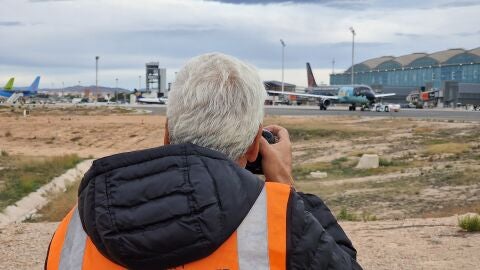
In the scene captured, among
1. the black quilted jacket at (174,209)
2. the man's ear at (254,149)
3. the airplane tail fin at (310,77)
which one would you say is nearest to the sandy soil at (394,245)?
the man's ear at (254,149)

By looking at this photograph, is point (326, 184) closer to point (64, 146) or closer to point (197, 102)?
point (197, 102)

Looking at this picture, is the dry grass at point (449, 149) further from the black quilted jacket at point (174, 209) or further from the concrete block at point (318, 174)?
the black quilted jacket at point (174, 209)

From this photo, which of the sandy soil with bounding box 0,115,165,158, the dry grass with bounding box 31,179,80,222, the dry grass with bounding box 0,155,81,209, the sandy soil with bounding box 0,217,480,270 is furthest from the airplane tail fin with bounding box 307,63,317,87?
the sandy soil with bounding box 0,217,480,270

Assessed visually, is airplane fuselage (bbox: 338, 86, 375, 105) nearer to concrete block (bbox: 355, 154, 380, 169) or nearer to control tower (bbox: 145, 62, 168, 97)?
concrete block (bbox: 355, 154, 380, 169)

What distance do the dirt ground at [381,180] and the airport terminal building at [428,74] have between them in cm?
6904

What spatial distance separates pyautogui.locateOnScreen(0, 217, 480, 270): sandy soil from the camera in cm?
736

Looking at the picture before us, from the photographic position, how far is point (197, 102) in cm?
181

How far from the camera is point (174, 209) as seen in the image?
59.4 inches

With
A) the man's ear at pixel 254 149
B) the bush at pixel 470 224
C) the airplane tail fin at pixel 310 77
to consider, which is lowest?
the bush at pixel 470 224

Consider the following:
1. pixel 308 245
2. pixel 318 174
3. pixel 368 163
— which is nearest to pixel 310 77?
pixel 368 163

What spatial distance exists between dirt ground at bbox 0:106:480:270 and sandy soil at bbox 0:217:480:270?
0.04 ft

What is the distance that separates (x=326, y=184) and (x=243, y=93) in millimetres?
15579

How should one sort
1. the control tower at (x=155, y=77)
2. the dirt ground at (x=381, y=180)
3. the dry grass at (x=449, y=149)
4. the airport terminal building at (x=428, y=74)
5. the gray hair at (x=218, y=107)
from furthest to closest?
the control tower at (x=155, y=77) < the airport terminal building at (x=428, y=74) < the dry grass at (x=449, y=149) < the dirt ground at (x=381, y=180) < the gray hair at (x=218, y=107)

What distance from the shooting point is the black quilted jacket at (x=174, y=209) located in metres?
1.51
